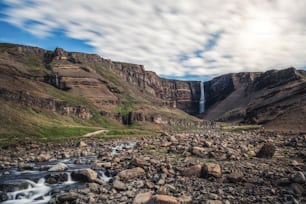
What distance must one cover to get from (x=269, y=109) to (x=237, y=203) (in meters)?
143

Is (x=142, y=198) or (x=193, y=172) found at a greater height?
(x=193, y=172)

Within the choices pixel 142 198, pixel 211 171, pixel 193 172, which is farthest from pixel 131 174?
pixel 211 171

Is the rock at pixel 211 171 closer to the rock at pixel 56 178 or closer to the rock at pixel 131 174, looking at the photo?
the rock at pixel 131 174

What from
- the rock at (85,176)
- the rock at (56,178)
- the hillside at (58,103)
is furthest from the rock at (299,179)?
the hillside at (58,103)

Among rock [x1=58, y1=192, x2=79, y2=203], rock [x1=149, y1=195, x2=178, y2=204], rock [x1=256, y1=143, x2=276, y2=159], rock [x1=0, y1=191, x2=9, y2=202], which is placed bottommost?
A: rock [x1=0, y1=191, x2=9, y2=202]

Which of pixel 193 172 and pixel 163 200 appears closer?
pixel 163 200

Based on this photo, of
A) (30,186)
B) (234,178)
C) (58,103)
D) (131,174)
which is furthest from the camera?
(58,103)

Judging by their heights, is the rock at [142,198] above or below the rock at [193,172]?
below

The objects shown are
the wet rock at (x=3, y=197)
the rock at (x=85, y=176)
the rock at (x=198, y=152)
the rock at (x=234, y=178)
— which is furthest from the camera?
the rock at (x=198, y=152)

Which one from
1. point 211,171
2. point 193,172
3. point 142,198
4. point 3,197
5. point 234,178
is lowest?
point 3,197

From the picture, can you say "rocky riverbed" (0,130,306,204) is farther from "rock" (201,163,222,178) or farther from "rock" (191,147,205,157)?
"rock" (191,147,205,157)

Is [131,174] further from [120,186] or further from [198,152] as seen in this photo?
[198,152]

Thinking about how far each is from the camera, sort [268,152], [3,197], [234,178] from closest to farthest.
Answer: [3,197] → [234,178] → [268,152]

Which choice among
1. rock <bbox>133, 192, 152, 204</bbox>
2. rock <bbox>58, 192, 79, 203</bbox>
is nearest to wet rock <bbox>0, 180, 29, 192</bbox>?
rock <bbox>58, 192, 79, 203</bbox>
